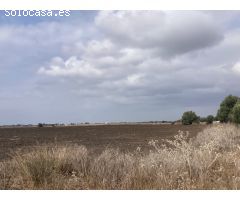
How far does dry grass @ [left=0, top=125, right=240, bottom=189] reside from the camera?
844 centimetres

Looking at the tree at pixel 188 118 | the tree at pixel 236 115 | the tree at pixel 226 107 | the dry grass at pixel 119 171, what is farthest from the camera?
the tree at pixel 188 118

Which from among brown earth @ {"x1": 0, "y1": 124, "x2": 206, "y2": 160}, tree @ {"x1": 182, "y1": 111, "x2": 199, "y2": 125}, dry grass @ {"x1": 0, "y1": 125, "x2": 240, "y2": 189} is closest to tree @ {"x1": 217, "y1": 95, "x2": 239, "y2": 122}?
brown earth @ {"x1": 0, "y1": 124, "x2": 206, "y2": 160}

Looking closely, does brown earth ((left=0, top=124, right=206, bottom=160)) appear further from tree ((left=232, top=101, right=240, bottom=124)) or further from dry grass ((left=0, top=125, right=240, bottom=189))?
tree ((left=232, top=101, right=240, bottom=124))

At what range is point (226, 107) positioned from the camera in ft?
160

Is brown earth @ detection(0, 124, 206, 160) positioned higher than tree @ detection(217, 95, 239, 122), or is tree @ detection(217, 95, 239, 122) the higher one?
tree @ detection(217, 95, 239, 122)

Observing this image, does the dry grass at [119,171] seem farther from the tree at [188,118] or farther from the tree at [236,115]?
the tree at [188,118]

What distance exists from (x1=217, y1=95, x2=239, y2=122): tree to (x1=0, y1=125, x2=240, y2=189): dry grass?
3746 cm

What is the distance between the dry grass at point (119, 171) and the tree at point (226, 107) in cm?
3746

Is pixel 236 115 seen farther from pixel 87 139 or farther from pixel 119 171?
pixel 119 171

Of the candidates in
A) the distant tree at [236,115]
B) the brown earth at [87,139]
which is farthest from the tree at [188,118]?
the distant tree at [236,115]

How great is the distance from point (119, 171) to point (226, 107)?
41.0 meters

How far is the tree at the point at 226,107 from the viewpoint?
156ft
